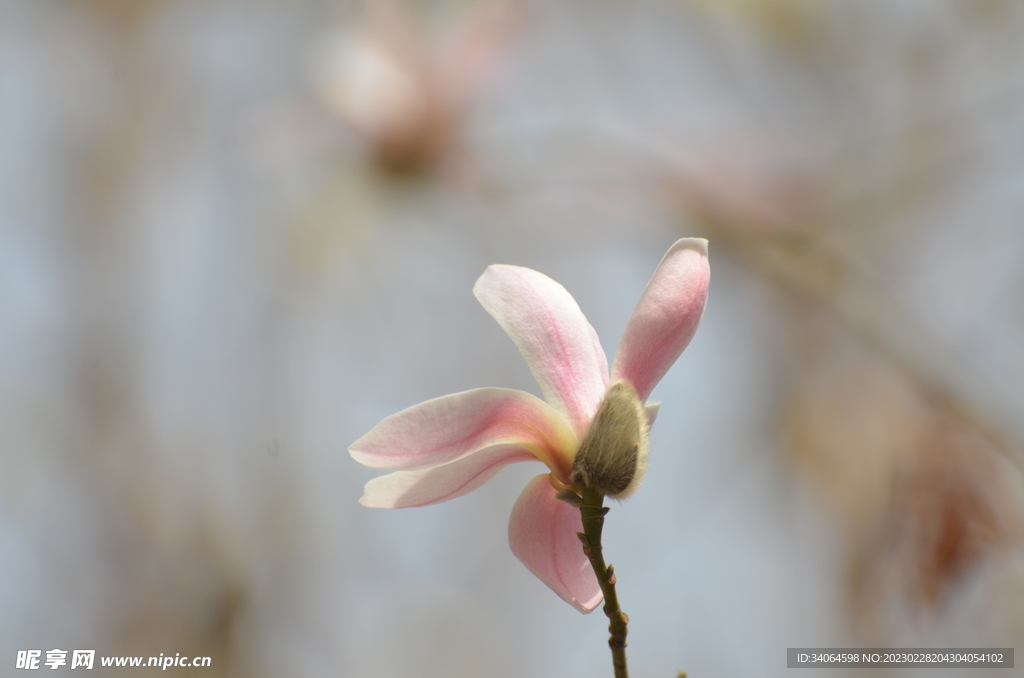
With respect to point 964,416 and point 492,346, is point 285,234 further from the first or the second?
A: point 964,416

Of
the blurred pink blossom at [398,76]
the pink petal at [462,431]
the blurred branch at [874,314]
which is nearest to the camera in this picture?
the pink petal at [462,431]

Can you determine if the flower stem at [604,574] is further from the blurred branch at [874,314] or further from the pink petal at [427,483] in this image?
the blurred branch at [874,314]

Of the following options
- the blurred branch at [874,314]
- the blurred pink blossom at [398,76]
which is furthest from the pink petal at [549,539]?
the blurred pink blossom at [398,76]

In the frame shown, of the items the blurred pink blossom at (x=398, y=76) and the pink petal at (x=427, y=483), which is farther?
the blurred pink blossom at (x=398, y=76)

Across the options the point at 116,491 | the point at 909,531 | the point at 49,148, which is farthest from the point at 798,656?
the point at 49,148

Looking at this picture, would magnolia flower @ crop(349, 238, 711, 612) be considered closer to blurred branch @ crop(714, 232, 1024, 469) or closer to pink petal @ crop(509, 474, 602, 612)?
pink petal @ crop(509, 474, 602, 612)

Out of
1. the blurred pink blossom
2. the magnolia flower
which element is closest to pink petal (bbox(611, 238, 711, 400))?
the magnolia flower

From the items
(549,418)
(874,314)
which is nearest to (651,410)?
(549,418)

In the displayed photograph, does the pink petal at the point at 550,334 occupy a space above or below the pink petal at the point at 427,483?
above

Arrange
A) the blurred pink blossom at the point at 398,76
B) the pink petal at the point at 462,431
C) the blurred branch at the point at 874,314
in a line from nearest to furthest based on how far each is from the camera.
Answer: the pink petal at the point at 462,431 < the blurred branch at the point at 874,314 < the blurred pink blossom at the point at 398,76
